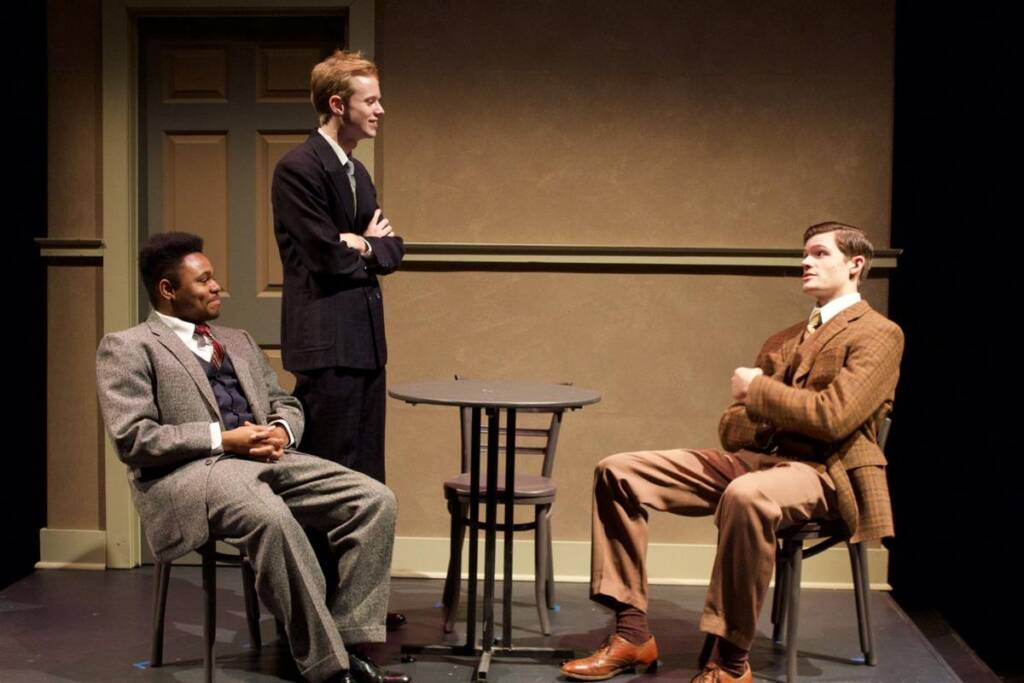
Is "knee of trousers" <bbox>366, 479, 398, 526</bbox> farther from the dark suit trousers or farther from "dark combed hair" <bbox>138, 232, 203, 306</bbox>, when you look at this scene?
"dark combed hair" <bbox>138, 232, 203, 306</bbox>

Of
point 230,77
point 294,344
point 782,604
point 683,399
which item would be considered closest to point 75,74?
point 230,77

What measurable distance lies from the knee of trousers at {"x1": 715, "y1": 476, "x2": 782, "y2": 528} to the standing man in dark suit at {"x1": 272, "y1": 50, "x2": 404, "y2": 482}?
1.13 meters

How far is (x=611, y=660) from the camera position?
133 inches

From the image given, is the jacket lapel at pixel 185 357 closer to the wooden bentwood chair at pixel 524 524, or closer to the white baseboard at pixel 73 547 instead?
the wooden bentwood chair at pixel 524 524

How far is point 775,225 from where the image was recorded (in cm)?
443

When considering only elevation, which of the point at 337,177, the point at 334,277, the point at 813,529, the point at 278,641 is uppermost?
the point at 337,177

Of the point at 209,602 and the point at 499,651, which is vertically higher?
the point at 209,602

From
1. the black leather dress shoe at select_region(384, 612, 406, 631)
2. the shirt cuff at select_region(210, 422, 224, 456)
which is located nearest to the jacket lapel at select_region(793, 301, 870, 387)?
the black leather dress shoe at select_region(384, 612, 406, 631)

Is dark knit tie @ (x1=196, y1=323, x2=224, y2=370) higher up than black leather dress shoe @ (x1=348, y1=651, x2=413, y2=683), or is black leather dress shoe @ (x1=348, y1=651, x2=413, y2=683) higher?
dark knit tie @ (x1=196, y1=323, x2=224, y2=370)

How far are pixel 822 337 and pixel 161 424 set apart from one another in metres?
1.91

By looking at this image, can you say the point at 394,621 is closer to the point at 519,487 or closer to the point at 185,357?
the point at 519,487

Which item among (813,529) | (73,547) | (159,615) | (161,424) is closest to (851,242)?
(813,529)

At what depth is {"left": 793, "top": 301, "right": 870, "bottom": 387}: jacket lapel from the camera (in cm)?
336

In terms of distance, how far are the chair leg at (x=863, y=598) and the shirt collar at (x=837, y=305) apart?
2.31 ft
